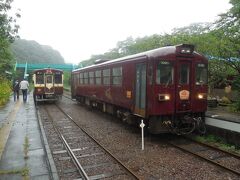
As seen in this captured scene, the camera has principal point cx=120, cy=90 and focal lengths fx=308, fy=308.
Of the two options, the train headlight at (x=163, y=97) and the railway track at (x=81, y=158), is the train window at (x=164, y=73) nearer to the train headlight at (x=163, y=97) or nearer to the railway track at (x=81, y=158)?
the train headlight at (x=163, y=97)

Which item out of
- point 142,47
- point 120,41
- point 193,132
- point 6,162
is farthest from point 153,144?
point 120,41

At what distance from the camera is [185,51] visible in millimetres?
9953

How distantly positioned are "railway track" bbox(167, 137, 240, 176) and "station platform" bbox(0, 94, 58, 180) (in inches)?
149

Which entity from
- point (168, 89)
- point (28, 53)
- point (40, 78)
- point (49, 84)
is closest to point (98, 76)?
point (168, 89)

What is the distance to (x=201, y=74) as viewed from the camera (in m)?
10.4

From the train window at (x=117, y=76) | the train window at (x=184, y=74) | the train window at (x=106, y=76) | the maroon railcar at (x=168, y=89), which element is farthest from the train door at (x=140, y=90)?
the train window at (x=106, y=76)

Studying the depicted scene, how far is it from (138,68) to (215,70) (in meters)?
7.75

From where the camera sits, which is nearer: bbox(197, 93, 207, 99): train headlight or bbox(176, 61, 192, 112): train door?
bbox(176, 61, 192, 112): train door

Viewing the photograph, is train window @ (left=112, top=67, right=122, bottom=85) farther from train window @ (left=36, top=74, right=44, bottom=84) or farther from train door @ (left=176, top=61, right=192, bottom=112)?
train window @ (left=36, top=74, right=44, bottom=84)

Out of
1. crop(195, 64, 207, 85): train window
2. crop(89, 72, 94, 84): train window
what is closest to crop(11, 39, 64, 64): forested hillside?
crop(89, 72, 94, 84): train window

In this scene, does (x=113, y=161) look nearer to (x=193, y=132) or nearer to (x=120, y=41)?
(x=193, y=132)

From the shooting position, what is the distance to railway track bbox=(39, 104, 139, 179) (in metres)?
6.92

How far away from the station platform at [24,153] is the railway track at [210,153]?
3.78 metres

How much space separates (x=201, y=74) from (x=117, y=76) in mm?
3552
